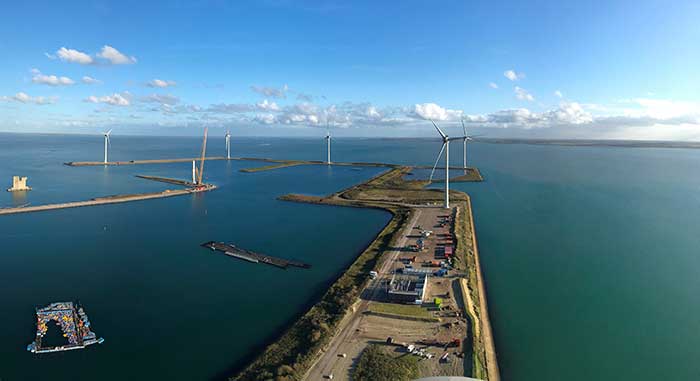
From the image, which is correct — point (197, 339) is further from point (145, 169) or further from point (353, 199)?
point (145, 169)

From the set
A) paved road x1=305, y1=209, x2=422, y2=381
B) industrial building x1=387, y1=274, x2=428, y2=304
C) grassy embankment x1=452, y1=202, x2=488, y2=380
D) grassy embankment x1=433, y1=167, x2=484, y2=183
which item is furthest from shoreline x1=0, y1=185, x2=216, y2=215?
industrial building x1=387, y1=274, x2=428, y2=304

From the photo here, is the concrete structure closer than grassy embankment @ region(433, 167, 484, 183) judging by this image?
Yes

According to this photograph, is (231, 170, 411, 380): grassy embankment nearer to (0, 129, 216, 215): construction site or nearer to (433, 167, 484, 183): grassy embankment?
(0, 129, 216, 215): construction site

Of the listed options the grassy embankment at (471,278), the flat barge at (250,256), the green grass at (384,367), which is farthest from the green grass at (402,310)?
the flat barge at (250,256)

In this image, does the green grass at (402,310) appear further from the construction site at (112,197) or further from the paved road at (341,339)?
the construction site at (112,197)

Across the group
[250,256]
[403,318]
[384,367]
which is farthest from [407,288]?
[250,256]
